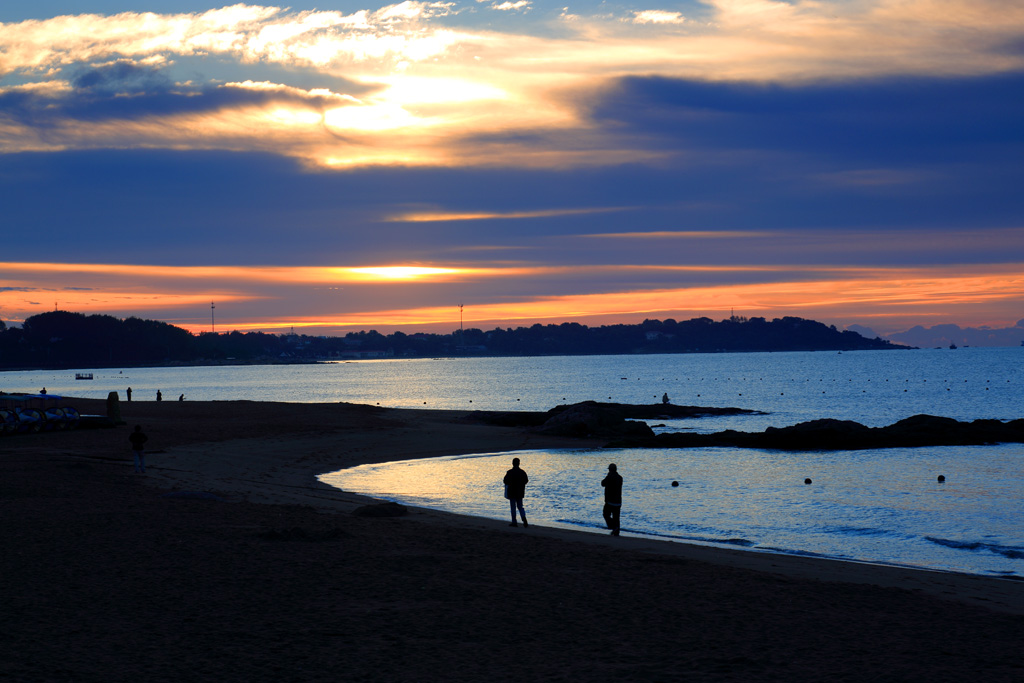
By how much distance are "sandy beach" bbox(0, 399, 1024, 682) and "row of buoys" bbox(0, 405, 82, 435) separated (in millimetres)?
18560

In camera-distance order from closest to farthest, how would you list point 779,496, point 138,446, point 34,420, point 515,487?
point 515,487
point 138,446
point 779,496
point 34,420

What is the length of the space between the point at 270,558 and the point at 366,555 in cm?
167

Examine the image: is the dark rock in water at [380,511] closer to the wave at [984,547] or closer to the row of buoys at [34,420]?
the wave at [984,547]

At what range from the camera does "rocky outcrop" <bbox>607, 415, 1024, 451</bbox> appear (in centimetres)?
4394

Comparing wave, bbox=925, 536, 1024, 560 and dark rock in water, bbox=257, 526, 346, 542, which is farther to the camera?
wave, bbox=925, 536, 1024, 560

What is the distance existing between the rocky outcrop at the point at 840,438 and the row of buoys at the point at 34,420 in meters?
27.0

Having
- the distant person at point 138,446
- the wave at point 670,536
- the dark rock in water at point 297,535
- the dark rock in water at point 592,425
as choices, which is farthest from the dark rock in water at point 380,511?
the dark rock in water at point 592,425

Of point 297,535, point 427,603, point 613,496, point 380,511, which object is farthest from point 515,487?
point 427,603

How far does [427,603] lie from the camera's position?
1212 centimetres

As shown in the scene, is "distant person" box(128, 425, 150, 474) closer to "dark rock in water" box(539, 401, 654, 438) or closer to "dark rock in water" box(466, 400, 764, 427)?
"dark rock in water" box(539, 401, 654, 438)

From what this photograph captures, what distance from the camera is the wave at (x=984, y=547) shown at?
19359mm

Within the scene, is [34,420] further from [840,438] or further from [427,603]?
[840,438]

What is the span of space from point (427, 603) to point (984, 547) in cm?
1503

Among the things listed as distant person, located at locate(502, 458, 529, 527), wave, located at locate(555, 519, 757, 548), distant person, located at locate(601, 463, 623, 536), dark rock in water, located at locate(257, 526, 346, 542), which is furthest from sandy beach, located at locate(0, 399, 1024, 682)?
wave, located at locate(555, 519, 757, 548)
